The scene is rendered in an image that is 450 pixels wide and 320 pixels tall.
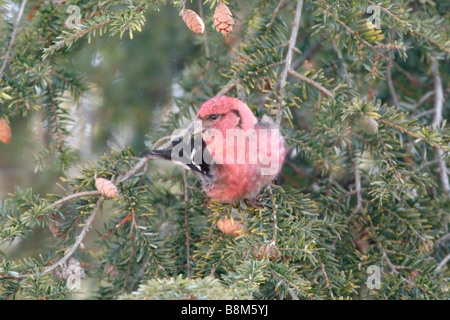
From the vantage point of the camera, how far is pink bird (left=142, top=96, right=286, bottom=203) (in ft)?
4.49

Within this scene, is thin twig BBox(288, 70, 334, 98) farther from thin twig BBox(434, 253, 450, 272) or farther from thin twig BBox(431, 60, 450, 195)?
thin twig BBox(434, 253, 450, 272)

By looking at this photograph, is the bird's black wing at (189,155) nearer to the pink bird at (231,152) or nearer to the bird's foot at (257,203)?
the pink bird at (231,152)

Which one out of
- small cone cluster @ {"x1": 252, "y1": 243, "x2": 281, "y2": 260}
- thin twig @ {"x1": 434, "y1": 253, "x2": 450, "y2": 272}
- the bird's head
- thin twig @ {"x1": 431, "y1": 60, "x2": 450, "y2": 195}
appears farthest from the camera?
thin twig @ {"x1": 431, "y1": 60, "x2": 450, "y2": 195}

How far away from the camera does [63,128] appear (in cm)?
154

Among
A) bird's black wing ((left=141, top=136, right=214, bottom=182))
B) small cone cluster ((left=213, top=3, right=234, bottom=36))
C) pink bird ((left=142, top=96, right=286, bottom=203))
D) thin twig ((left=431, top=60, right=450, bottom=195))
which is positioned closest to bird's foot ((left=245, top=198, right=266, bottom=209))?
pink bird ((left=142, top=96, right=286, bottom=203))

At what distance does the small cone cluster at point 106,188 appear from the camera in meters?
1.22

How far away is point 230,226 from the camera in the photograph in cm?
132

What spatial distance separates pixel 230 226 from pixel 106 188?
1.23ft

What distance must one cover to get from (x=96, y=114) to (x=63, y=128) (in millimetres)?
623

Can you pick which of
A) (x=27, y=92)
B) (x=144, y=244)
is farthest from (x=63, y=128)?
(x=144, y=244)

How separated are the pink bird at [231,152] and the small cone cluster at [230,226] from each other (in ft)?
0.27

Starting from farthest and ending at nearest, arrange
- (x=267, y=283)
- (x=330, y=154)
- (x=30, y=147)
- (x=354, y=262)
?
1. (x=30, y=147)
2. (x=330, y=154)
3. (x=354, y=262)
4. (x=267, y=283)
